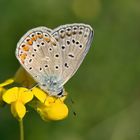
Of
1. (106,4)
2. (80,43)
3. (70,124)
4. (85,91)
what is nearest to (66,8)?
(106,4)

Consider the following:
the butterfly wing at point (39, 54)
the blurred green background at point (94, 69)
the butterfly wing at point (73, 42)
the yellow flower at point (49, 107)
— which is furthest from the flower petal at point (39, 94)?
the blurred green background at point (94, 69)

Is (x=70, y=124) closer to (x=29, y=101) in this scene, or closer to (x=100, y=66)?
(x=100, y=66)

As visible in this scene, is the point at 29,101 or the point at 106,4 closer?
the point at 29,101

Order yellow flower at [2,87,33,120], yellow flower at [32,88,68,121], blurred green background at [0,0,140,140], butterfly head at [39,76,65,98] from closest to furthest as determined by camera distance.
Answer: yellow flower at [2,87,33,120]
yellow flower at [32,88,68,121]
butterfly head at [39,76,65,98]
blurred green background at [0,0,140,140]

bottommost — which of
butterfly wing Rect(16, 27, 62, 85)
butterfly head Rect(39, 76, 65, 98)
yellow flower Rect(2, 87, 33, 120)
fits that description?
butterfly head Rect(39, 76, 65, 98)

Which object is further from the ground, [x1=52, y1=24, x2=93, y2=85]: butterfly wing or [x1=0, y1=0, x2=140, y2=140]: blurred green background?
[x1=52, y1=24, x2=93, y2=85]: butterfly wing

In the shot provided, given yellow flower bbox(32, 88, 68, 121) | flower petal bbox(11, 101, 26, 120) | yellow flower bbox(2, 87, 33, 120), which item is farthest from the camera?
yellow flower bbox(32, 88, 68, 121)

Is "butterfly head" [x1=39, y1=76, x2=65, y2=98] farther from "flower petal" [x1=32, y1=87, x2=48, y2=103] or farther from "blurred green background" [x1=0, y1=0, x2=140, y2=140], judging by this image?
"blurred green background" [x1=0, y1=0, x2=140, y2=140]

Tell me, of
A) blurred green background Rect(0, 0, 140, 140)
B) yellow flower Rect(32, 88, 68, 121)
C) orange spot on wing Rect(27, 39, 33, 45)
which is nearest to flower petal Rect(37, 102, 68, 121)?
yellow flower Rect(32, 88, 68, 121)
